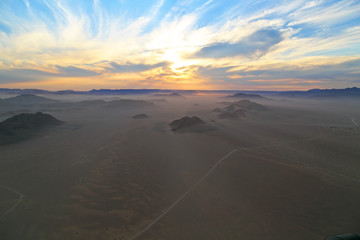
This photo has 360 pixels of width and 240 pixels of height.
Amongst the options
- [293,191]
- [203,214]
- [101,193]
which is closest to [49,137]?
[101,193]

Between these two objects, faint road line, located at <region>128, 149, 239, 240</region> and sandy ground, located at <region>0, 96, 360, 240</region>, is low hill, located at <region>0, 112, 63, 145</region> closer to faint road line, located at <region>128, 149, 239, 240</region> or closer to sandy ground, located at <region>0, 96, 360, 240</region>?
sandy ground, located at <region>0, 96, 360, 240</region>

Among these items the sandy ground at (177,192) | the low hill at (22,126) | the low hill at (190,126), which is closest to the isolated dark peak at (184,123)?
the low hill at (190,126)

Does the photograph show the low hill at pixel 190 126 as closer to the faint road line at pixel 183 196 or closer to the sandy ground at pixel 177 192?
the sandy ground at pixel 177 192

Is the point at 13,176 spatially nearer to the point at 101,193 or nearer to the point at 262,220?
the point at 101,193

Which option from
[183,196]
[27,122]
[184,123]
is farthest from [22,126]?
[183,196]

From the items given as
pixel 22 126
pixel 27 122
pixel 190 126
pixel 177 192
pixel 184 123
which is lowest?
pixel 177 192

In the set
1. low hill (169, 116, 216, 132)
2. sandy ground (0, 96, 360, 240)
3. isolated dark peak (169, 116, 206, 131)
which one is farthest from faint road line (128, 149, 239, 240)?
isolated dark peak (169, 116, 206, 131)

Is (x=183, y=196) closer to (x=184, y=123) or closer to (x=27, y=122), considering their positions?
(x=184, y=123)
